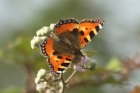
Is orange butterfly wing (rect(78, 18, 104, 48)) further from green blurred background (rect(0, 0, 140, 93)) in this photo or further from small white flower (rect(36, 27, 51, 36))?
green blurred background (rect(0, 0, 140, 93))

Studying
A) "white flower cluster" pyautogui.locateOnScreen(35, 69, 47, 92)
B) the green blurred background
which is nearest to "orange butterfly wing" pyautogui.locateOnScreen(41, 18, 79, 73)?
"white flower cluster" pyautogui.locateOnScreen(35, 69, 47, 92)

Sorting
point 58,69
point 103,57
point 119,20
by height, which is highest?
point 119,20

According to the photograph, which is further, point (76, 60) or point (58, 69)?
point (76, 60)

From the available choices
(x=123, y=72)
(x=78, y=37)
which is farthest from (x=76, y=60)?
(x=123, y=72)

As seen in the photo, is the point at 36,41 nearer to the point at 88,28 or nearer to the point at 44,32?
the point at 44,32

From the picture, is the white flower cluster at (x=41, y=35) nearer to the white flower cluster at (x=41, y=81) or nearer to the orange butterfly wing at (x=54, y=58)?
the orange butterfly wing at (x=54, y=58)

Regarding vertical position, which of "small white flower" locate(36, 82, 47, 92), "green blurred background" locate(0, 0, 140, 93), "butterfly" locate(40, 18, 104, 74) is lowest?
"small white flower" locate(36, 82, 47, 92)

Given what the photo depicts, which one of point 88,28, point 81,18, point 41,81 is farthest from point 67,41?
point 81,18

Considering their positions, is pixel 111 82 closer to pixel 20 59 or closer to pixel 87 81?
pixel 87 81
